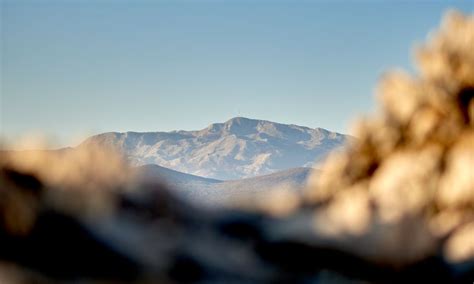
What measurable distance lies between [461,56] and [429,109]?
0.33 metres

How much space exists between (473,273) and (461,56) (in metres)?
1.13

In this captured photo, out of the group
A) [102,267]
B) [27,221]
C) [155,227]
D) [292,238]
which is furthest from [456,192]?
[27,221]

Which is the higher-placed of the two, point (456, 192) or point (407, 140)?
point (407, 140)

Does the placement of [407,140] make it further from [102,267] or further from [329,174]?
[102,267]

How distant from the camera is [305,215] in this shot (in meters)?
2.54

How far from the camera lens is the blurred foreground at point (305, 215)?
188cm

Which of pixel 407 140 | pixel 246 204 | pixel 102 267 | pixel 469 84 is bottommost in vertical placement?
pixel 102 267

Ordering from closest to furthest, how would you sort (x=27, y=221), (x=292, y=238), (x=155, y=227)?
(x=27, y=221) → (x=155, y=227) → (x=292, y=238)

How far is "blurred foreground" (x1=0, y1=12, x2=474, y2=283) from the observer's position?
188 centimetres

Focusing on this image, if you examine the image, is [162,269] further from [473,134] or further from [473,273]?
[473,134]

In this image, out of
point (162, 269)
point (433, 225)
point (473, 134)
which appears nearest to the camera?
point (162, 269)

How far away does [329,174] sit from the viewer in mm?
2908

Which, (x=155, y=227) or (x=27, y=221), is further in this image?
(x=155, y=227)

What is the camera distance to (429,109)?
9.28 feet
